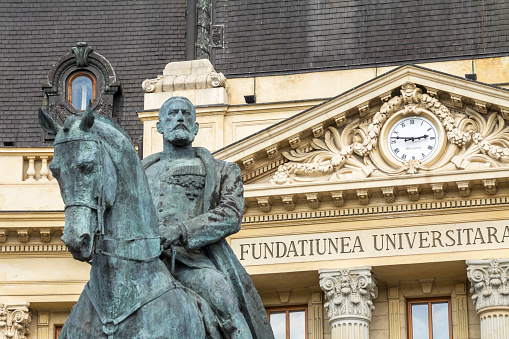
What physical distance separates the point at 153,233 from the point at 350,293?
26.2 metres

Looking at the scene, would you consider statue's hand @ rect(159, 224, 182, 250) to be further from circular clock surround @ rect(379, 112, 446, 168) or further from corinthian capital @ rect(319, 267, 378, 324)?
circular clock surround @ rect(379, 112, 446, 168)

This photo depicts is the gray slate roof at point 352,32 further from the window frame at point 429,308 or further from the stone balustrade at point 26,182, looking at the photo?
the window frame at point 429,308

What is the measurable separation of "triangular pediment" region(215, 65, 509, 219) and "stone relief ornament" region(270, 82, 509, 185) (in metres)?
0.02

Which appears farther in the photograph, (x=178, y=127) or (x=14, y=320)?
(x=14, y=320)

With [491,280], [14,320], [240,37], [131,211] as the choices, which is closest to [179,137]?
[131,211]

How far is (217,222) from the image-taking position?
41.3 ft

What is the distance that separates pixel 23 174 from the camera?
134 feet

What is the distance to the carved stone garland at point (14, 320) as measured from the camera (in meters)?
40.2

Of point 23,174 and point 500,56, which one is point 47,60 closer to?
point 23,174

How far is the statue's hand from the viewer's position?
1238cm

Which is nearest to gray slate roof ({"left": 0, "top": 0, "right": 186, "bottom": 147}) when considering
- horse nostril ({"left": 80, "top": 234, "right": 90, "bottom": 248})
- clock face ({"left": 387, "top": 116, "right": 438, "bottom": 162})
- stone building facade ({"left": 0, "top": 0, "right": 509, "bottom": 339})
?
stone building facade ({"left": 0, "top": 0, "right": 509, "bottom": 339})

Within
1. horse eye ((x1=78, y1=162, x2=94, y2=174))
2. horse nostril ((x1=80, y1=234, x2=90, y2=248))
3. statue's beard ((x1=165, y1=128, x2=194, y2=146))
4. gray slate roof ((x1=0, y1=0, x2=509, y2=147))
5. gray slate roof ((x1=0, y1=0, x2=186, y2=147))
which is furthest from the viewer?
gray slate roof ((x1=0, y1=0, x2=186, y2=147))

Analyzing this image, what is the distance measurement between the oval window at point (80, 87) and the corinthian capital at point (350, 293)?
8742 mm

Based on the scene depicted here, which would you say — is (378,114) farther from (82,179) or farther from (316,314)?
(82,179)
